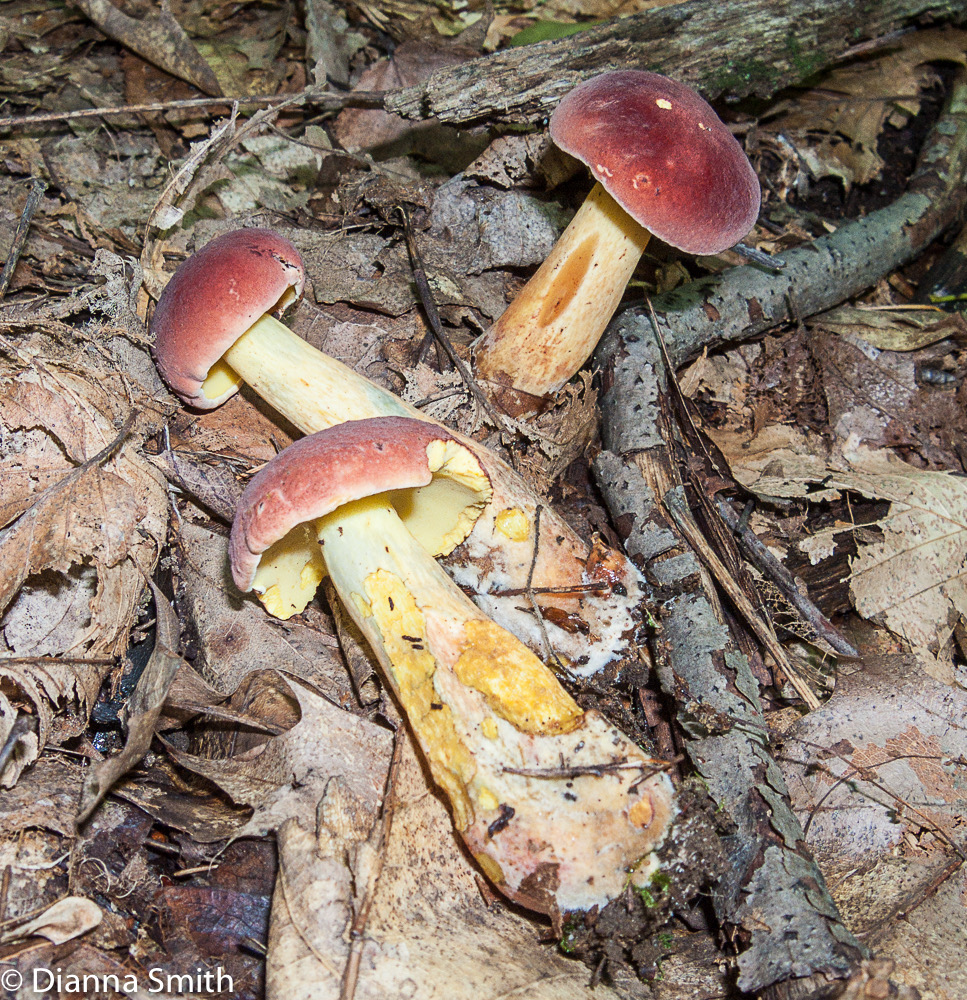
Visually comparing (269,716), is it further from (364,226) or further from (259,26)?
(259,26)

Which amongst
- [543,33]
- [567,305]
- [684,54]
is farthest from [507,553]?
[543,33]

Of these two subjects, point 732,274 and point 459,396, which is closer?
point 459,396

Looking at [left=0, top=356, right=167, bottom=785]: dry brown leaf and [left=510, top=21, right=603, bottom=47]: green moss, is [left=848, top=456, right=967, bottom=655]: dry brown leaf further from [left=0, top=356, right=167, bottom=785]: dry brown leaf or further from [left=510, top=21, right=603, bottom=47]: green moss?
[left=510, top=21, right=603, bottom=47]: green moss

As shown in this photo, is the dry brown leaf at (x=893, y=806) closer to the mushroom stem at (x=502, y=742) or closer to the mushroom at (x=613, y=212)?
the mushroom stem at (x=502, y=742)

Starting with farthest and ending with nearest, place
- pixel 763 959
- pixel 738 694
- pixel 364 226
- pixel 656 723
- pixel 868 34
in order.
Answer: pixel 868 34 < pixel 364 226 < pixel 656 723 < pixel 738 694 < pixel 763 959

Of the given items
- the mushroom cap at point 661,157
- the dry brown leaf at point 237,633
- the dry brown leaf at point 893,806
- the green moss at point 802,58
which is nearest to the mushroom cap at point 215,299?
the dry brown leaf at point 237,633

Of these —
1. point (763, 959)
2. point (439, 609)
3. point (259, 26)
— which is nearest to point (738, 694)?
point (763, 959)

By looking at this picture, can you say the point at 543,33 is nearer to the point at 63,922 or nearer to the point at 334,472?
the point at 334,472
